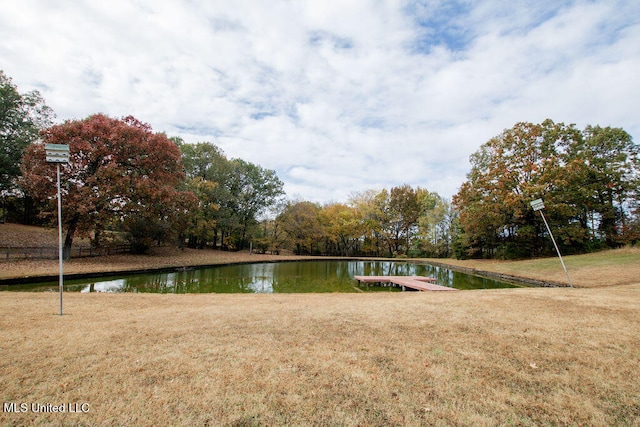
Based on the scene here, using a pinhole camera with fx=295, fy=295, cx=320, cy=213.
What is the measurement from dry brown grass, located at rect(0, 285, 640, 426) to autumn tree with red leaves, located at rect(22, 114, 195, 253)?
14076 mm

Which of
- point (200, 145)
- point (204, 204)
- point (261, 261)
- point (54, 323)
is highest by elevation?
point (200, 145)

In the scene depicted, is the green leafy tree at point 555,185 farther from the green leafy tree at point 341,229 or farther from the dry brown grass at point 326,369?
the dry brown grass at point 326,369

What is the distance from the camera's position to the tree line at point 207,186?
55.9 feet

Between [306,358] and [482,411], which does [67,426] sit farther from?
[482,411]

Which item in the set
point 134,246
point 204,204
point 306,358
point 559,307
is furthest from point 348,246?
point 306,358

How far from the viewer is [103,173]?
1681cm

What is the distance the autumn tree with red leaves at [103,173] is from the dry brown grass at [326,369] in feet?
46.2

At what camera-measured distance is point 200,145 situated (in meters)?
33.6

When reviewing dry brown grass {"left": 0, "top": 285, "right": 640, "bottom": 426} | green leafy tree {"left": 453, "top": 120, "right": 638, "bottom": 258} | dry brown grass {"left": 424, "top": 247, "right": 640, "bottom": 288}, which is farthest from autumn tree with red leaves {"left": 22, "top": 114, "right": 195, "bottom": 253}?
green leafy tree {"left": 453, "top": 120, "right": 638, "bottom": 258}

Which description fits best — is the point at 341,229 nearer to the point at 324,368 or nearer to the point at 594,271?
Answer: the point at 594,271

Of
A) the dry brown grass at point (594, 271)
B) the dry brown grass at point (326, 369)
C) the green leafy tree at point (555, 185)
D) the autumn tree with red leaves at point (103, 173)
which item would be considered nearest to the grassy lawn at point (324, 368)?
the dry brown grass at point (326, 369)

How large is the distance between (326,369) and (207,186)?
30.6 m

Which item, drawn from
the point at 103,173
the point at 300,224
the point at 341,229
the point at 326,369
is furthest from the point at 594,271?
the point at 300,224

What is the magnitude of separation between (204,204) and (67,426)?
1249 inches
